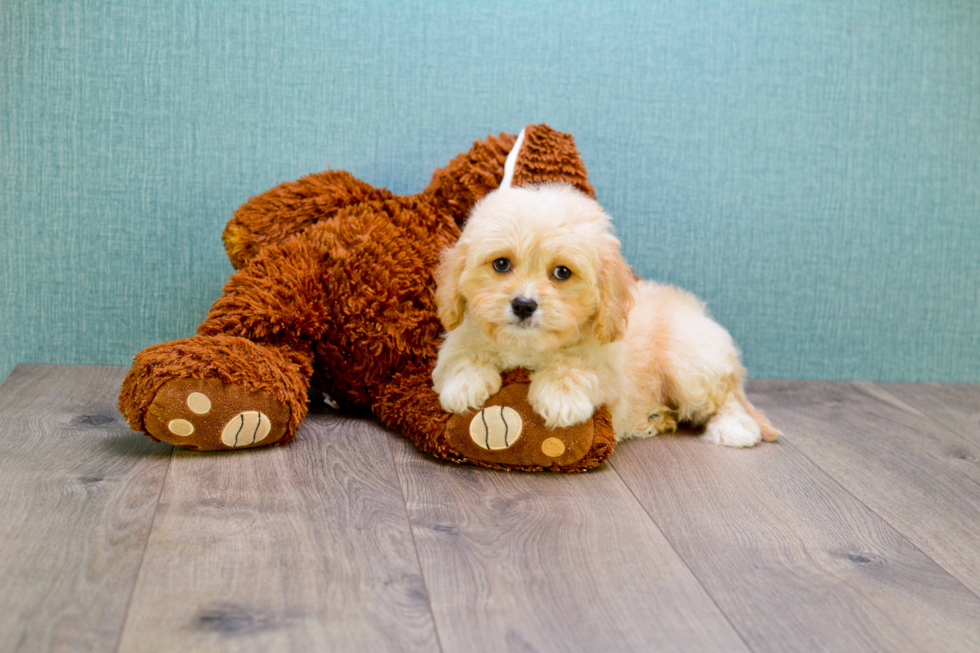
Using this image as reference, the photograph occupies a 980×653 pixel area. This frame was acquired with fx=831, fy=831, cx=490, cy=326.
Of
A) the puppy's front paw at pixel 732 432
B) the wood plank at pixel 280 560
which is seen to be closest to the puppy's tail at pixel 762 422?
the puppy's front paw at pixel 732 432

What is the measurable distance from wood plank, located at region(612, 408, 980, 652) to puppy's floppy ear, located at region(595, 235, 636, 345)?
1.12 ft

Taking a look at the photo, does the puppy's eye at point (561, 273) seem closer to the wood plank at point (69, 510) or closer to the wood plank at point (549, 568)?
the wood plank at point (549, 568)

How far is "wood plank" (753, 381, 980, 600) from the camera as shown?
5.47 feet

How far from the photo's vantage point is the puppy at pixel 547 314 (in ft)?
5.61

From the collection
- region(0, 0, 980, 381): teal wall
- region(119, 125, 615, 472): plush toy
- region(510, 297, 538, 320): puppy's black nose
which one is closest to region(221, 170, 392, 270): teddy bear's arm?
region(119, 125, 615, 472): plush toy

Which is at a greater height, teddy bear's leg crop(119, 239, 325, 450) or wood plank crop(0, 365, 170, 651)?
teddy bear's leg crop(119, 239, 325, 450)

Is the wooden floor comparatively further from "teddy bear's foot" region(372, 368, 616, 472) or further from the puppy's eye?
the puppy's eye

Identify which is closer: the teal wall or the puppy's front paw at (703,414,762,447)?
the puppy's front paw at (703,414,762,447)

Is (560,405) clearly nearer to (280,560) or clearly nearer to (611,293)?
(611,293)

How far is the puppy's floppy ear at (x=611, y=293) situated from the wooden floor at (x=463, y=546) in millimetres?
335

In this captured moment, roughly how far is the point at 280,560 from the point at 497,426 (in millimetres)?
571

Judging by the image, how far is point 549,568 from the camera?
141 cm

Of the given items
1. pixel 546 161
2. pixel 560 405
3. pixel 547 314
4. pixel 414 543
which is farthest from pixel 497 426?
pixel 546 161

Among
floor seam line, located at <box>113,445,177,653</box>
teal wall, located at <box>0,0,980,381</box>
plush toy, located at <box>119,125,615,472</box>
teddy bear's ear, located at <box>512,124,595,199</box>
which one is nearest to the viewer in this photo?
floor seam line, located at <box>113,445,177,653</box>
